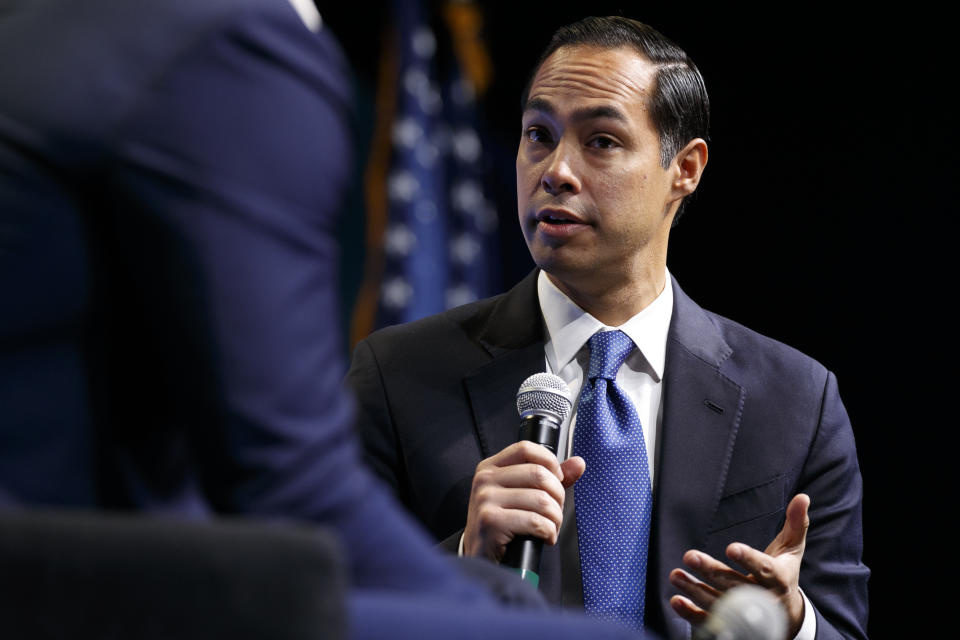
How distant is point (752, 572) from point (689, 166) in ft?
3.30

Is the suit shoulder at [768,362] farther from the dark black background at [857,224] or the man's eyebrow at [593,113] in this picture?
the dark black background at [857,224]

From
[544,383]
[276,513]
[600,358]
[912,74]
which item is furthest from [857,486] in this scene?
[912,74]

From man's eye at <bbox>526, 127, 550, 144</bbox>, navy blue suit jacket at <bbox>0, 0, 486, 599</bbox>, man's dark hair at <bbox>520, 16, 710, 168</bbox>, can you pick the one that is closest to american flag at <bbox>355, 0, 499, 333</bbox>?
man's dark hair at <bbox>520, 16, 710, 168</bbox>

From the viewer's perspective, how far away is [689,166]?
234cm

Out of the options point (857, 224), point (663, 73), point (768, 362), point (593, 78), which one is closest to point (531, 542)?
point (768, 362)

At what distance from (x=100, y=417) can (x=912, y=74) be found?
3.47m

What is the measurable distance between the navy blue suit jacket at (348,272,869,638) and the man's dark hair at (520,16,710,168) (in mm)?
386

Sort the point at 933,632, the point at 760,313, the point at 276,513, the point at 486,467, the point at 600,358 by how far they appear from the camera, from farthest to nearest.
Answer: the point at 760,313
the point at 933,632
the point at 600,358
the point at 486,467
the point at 276,513

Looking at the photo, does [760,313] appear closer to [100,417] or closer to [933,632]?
[933,632]

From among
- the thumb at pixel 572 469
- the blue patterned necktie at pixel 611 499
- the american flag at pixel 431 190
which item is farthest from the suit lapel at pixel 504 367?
the american flag at pixel 431 190

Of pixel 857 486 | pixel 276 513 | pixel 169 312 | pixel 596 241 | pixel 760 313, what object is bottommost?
pixel 760 313

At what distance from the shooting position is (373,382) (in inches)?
80.9

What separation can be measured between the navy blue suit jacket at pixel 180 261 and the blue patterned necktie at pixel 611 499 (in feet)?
3.68

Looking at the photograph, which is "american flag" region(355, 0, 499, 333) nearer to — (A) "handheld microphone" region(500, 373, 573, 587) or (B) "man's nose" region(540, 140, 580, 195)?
(B) "man's nose" region(540, 140, 580, 195)
